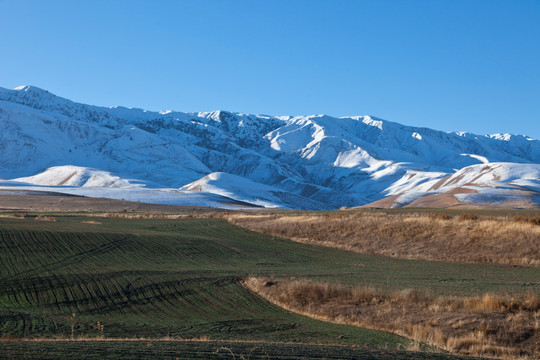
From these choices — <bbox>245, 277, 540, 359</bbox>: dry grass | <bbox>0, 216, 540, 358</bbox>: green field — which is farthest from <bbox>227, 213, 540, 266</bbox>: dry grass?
<bbox>245, 277, 540, 359</bbox>: dry grass

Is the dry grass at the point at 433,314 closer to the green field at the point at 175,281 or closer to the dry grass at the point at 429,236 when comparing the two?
the green field at the point at 175,281

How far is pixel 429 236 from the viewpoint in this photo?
4428 centimetres

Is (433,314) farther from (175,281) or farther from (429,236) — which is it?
Answer: (429,236)

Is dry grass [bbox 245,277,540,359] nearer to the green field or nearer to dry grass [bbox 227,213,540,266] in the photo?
the green field

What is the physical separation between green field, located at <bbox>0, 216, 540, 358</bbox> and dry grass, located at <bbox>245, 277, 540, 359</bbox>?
96cm

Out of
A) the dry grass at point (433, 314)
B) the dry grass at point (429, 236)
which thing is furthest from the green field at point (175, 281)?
the dry grass at point (429, 236)

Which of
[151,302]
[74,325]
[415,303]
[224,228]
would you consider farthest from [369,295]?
[224,228]

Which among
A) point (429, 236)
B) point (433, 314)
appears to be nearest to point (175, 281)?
point (433, 314)

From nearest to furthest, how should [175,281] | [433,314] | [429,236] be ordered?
[433,314]
[175,281]
[429,236]

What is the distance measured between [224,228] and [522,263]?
2749 centimetres

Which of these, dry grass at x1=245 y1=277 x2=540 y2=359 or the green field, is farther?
the green field

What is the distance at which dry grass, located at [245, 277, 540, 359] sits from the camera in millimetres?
18312

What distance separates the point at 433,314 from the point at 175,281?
37.9 ft

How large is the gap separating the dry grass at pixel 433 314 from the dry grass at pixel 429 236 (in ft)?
54.1
